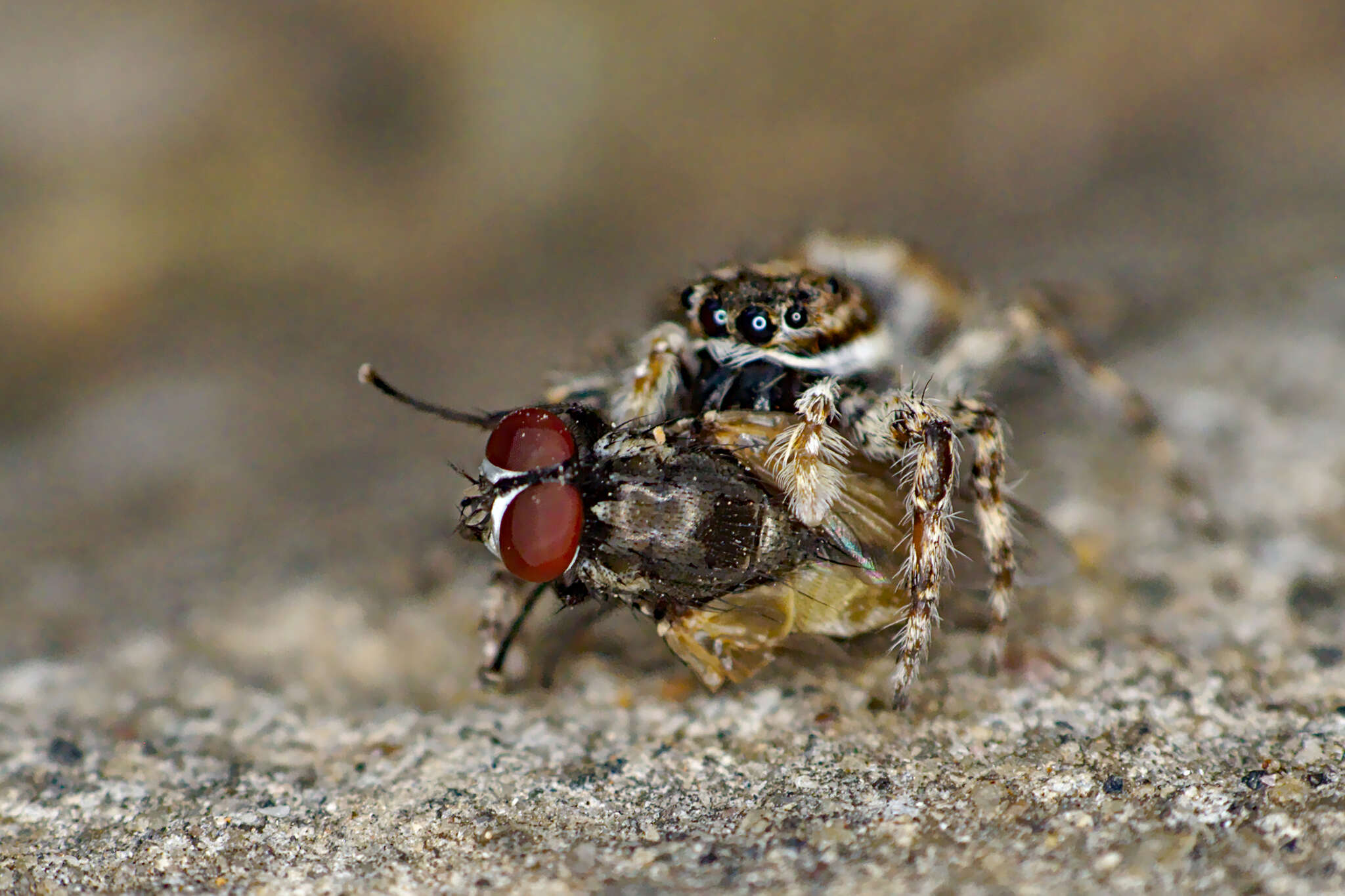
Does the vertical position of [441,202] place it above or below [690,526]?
above

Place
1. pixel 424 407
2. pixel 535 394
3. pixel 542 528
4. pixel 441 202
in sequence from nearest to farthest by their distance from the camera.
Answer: pixel 542 528
pixel 424 407
pixel 535 394
pixel 441 202

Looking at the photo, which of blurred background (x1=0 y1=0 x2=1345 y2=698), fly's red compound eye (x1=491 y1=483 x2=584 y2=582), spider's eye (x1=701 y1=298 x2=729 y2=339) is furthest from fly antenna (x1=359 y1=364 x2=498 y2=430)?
blurred background (x1=0 y1=0 x2=1345 y2=698)

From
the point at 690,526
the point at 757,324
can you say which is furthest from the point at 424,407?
the point at 757,324

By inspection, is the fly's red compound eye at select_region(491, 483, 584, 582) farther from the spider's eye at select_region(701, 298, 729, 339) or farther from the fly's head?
the spider's eye at select_region(701, 298, 729, 339)

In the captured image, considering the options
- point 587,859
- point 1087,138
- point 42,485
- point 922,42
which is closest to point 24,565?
point 42,485

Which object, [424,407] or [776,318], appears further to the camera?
[776,318]

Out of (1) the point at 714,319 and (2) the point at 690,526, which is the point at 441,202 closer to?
(1) the point at 714,319
